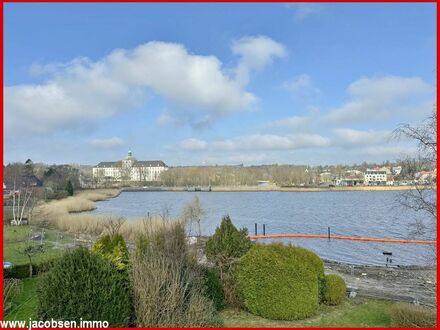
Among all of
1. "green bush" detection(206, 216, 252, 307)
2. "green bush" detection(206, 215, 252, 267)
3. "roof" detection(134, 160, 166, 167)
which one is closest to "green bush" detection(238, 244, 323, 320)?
"green bush" detection(206, 216, 252, 307)

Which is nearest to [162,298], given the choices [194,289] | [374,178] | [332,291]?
[194,289]

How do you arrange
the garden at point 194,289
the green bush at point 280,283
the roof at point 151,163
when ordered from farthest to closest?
the roof at point 151,163 < the green bush at point 280,283 < the garden at point 194,289

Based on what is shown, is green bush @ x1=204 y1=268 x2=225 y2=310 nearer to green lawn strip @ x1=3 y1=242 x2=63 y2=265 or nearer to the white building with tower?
green lawn strip @ x1=3 y1=242 x2=63 y2=265

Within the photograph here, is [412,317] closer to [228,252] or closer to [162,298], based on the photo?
[228,252]

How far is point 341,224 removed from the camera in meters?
36.3

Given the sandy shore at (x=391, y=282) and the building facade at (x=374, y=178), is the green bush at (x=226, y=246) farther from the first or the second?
the building facade at (x=374, y=178)

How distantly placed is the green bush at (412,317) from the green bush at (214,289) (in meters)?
3.93

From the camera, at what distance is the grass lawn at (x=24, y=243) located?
18.2m

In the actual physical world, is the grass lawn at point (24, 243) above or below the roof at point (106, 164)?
below

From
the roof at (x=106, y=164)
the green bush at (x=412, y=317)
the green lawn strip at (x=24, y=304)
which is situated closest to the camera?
the green bush at (x=412, y=317)

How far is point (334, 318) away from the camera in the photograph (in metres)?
9.69

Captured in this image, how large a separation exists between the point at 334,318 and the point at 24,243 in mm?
18897

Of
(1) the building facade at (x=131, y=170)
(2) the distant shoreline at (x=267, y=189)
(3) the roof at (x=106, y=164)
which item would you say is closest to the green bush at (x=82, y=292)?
(2) the distant shoreline at (x=267, y=189)

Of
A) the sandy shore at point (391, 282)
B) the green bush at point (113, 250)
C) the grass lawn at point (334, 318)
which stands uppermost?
the green bush at point (113, 250)
